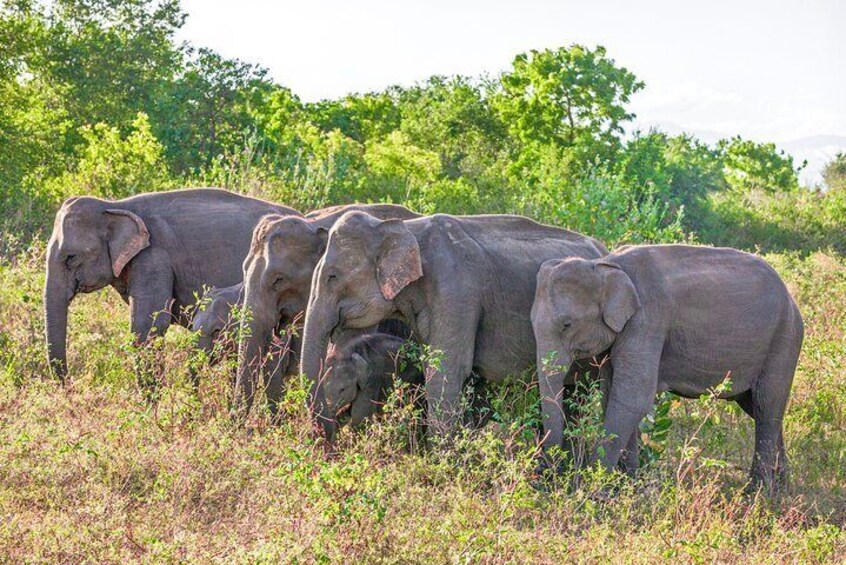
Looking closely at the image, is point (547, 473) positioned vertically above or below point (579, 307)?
below

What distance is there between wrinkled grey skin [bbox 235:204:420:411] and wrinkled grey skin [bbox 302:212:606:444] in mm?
560

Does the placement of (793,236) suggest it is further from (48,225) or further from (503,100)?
(48,225)

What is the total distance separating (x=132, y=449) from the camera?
26.2 ft

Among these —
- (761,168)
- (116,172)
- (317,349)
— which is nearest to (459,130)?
(761,168)

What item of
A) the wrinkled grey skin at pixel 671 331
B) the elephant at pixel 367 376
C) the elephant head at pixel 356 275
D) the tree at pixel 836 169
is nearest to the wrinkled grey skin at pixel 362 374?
the elephant at pixel 367 376

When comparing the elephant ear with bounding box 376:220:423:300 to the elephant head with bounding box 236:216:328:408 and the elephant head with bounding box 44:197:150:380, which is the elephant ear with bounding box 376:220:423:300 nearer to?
the elephant head with bounding box 236:216:328:408

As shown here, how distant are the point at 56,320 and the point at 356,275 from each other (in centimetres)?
305

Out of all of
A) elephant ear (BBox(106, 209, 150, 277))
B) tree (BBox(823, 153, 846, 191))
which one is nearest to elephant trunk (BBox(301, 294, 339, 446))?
elephant ear (BBox(106, 209, 150, 277))

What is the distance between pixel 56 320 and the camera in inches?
412

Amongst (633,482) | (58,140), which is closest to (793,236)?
(58,140)

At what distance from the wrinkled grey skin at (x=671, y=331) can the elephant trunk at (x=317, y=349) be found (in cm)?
138

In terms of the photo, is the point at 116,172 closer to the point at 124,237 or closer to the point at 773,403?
the point at 124,237

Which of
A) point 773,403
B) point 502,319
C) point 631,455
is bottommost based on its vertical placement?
point 631,455

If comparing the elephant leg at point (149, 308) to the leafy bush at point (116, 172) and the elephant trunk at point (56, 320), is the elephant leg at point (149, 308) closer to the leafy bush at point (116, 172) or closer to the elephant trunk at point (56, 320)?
the elephant trunk at point (56, 320)
